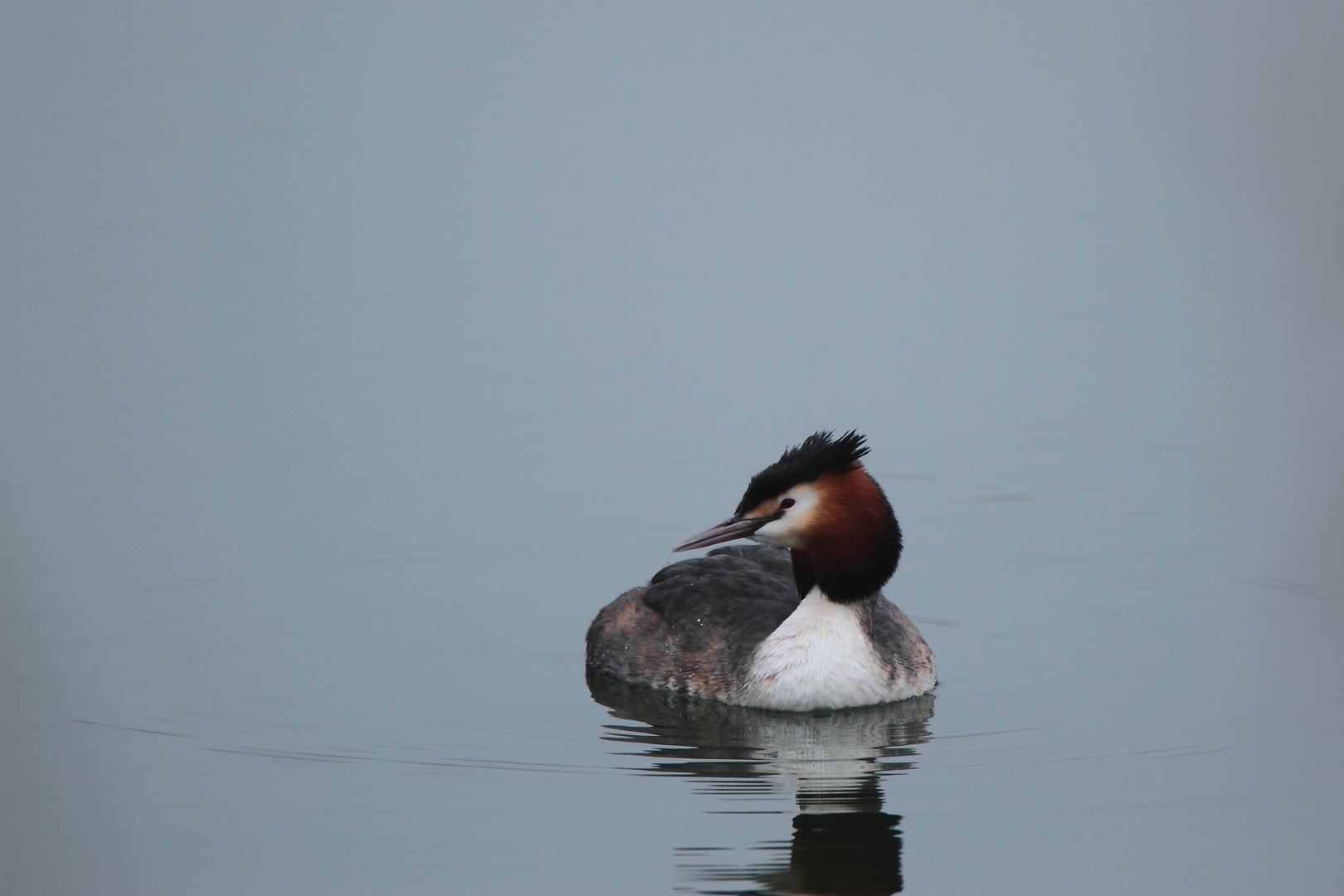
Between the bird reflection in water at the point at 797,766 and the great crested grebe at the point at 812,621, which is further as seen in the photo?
the great crested grebe at the point at 812,621

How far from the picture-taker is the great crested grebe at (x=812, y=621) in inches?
324

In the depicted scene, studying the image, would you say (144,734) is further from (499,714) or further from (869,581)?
(869,581)

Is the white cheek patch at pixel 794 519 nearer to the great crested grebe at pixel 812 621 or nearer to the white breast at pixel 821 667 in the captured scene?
the great crested grebe at pixel 812 621

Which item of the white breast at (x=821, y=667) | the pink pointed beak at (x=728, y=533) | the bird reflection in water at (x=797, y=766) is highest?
the pink pointed beak at (x=728, y=533)

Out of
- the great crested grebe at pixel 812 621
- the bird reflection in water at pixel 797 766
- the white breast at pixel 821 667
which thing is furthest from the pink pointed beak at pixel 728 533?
the bird reflection in water at pixel 797 766

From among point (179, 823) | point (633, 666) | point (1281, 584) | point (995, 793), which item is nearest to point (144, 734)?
point (179, 823)

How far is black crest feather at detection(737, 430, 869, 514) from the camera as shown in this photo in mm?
8188

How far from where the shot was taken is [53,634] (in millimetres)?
8930

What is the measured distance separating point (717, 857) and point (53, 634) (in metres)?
4.56

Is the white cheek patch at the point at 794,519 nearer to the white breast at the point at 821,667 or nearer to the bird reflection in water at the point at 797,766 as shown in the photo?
the white breast at the point at 821,667

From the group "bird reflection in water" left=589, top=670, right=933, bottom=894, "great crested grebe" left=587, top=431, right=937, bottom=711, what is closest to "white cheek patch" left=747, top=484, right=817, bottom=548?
"great crested grebe" left=587, top=431, right=937, bottom=711

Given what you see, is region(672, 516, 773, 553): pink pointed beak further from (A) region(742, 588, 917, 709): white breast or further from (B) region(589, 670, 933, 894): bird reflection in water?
(B) region(589, 670, 933, 894): bird reflection in water

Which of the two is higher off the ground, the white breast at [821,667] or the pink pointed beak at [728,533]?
the pink pointed beak at [728,533]

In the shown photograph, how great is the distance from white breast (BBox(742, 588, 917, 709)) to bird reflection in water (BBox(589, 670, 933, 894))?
0.23ft
